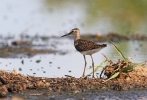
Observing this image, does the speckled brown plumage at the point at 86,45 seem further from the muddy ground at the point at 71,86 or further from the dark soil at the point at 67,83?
the dark soil at the point at 67,83

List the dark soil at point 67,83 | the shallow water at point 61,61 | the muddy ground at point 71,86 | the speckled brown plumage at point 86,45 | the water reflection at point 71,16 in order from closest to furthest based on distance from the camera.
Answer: the muddy ground at point 71,86
the dark soil at point 67,83
the speckled brown plumage at point 86,45
the shallow water at point 61,61
the water reflection at point 71,16

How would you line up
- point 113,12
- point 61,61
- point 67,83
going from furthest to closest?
1. point 113,12
2. point 61,61
3. point 67,83

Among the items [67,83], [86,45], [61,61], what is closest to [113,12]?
[61,61]

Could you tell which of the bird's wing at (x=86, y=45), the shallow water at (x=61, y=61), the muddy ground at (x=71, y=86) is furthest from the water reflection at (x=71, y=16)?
the muddy ground at (x=71, y=86)

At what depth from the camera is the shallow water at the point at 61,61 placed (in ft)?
38.3

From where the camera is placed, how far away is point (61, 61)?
13.5 meters

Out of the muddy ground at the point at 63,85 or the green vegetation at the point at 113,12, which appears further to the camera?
the green vegetation at the point at 113,12

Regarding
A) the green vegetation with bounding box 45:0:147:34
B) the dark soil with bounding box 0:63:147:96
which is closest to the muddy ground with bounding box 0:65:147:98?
the dark soil with bounding box 0:63:147:96

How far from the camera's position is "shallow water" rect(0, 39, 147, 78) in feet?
38.3

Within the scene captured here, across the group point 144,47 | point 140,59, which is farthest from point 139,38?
point 140,59

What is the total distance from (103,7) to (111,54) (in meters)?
13.7

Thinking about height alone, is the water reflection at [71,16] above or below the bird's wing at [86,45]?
above

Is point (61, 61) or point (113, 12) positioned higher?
point (113, 12)

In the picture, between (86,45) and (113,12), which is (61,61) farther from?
(113,12)
